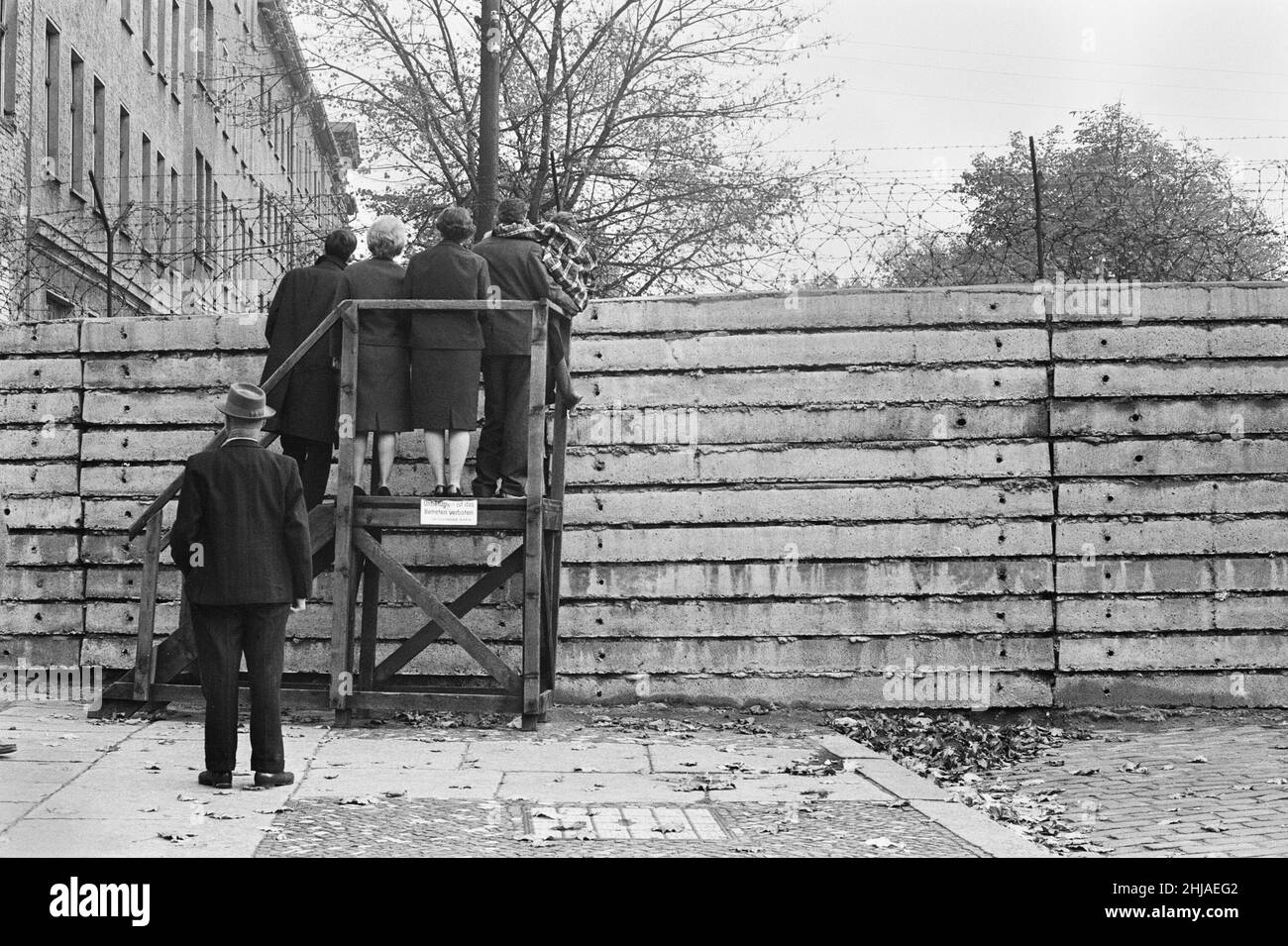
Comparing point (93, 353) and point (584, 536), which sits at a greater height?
point (93, 353)

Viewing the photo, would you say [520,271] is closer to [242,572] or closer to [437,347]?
[437,347]

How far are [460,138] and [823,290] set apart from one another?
13956 millimetres

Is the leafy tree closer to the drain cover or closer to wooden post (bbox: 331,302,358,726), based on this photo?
wooden post (bbox: 331,302,358,726)

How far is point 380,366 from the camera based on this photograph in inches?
420

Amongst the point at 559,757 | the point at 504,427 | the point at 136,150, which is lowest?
the point at 559,757

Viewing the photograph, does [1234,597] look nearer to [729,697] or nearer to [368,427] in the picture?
[729,697]

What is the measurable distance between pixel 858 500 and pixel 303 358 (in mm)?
3710

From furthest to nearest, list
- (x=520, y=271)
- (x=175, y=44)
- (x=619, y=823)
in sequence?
1. (x=175, y=44)
2. (x=520, y=271)
3. (x=619, y=823)

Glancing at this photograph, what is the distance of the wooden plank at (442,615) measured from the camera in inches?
412

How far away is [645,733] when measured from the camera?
428 inches

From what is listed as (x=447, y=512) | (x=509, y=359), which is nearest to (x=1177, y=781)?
(x=447, y=512)

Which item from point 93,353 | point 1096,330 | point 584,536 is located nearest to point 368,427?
point 584,536

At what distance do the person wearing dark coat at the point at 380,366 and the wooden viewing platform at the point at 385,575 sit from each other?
98 millimetres

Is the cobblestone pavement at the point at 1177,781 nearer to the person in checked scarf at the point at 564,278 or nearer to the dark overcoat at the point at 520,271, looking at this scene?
the person in checked scarf at the point at 564,278
